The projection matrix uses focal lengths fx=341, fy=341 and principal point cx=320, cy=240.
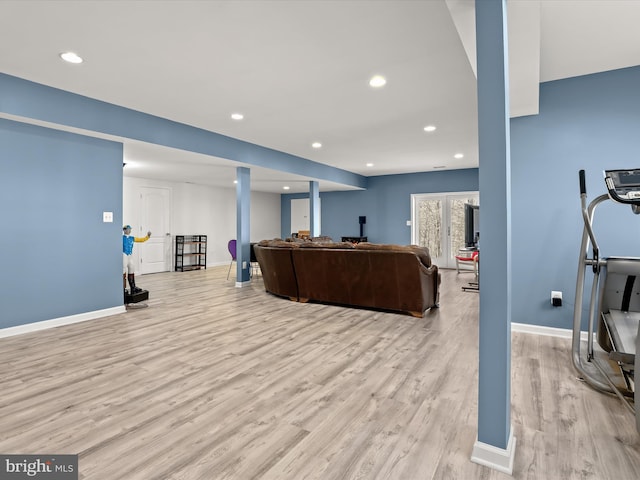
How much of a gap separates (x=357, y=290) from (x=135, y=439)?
3.26 meters

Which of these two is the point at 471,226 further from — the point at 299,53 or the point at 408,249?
the point at 299,53

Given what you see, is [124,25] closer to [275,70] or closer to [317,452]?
[275,70]

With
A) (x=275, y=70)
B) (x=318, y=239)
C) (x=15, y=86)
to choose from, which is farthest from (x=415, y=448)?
(x=318, y=239)

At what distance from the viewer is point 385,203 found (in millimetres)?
10086

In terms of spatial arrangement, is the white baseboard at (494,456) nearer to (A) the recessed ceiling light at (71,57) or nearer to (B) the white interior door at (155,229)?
(A) the recessed ceiling light at (71,57)

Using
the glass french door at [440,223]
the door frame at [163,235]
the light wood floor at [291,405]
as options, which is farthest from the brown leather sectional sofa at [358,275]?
the glass french door at [440,223]

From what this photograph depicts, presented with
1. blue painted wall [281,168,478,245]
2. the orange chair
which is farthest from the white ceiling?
blue painted wall [281,168,478,245]

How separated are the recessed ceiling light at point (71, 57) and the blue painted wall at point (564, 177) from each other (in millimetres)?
4278

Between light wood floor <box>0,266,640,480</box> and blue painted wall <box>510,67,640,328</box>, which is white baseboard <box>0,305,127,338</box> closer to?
light wood floor <box>0,266,640,480</box>

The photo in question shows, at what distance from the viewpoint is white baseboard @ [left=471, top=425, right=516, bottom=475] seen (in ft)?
5.16

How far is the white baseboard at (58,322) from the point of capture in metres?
3.65

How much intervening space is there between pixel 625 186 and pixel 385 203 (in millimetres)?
8039

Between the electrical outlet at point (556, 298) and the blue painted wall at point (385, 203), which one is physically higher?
the blue painted wall at point (385, 203)

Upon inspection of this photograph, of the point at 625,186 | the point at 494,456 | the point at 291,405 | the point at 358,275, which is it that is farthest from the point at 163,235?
the point at 625,186
